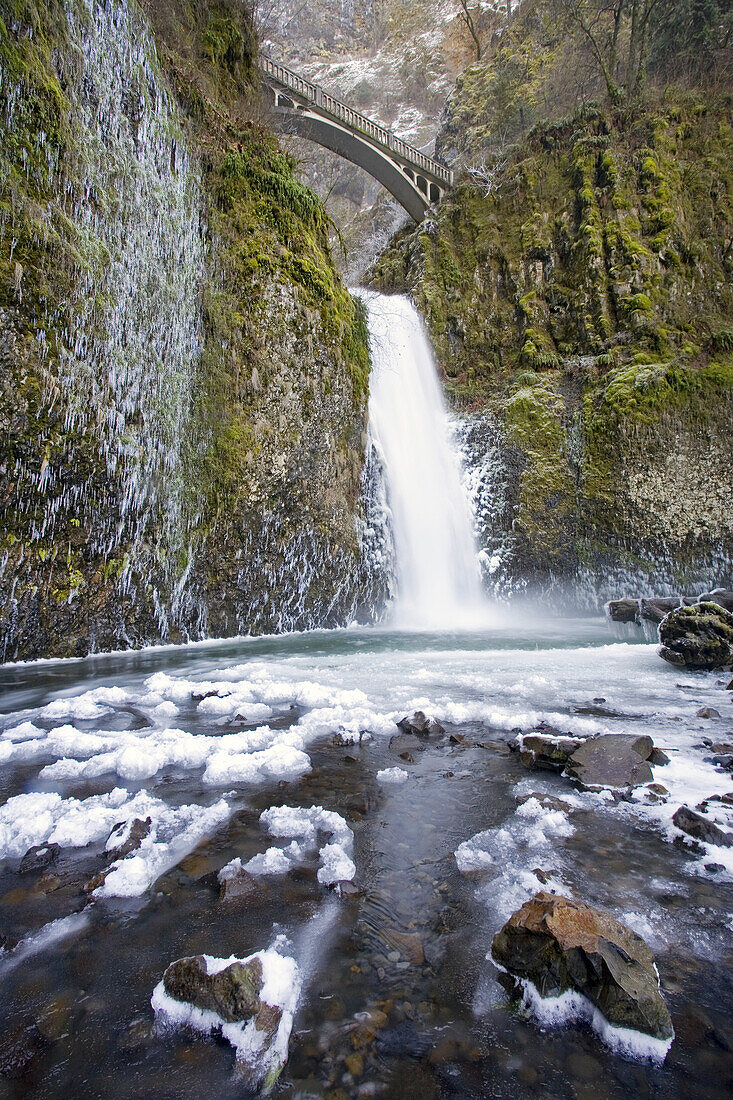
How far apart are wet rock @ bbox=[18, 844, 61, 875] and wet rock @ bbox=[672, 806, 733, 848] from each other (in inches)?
122

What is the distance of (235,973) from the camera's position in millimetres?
1706

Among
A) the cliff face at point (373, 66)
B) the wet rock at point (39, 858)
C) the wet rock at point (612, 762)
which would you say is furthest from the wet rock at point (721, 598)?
the cliff face at point (373, 66)

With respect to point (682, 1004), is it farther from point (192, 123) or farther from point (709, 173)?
point (709, 173)

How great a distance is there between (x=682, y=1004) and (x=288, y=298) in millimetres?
10726

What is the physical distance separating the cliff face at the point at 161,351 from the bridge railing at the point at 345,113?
7936mm

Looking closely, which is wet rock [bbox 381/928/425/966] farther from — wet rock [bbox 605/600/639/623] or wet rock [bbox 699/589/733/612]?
wet rock [bbox 605/600/639/623]

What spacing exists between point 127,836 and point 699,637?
7.30 metres

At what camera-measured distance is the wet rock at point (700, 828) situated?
2.58m

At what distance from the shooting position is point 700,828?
263 centimetres

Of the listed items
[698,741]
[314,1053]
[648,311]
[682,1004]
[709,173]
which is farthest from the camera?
[709,173]

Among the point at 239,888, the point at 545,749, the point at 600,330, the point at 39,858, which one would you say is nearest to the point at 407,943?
the point at 239,888

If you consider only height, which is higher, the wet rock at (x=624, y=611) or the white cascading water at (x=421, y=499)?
the white cascading water at (x=421, y=499)

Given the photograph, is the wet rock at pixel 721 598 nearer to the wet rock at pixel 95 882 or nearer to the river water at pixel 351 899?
the river water at pixel 351 899

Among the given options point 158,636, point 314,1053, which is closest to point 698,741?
point 314,1053
